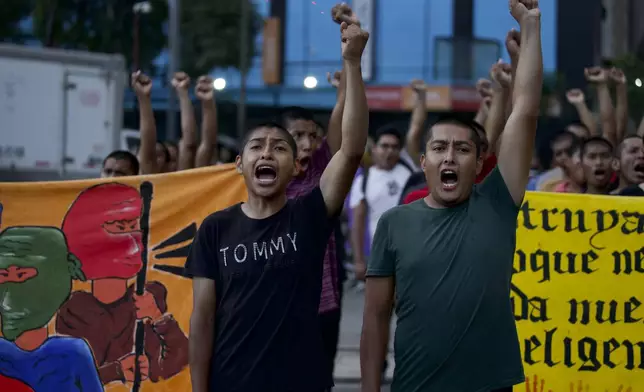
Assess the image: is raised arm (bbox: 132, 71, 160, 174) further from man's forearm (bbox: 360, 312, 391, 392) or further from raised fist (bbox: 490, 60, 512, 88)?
man's forearm (bbox: 360, 312, 391, 392)

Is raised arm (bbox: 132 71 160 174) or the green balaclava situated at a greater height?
raised arm (bbox: 132 71 160 174)

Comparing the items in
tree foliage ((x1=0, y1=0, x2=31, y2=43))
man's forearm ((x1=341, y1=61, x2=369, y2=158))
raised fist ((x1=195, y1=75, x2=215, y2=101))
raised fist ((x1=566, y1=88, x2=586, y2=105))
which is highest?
tree foliage ((x1=0, y1=0, x2=31, y2=43))

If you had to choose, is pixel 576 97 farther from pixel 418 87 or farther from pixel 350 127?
pixel 350 127

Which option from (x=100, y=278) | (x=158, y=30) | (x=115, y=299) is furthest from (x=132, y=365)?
(x=158, y=30)

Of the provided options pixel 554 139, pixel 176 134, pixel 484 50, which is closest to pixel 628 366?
pixel 554 139

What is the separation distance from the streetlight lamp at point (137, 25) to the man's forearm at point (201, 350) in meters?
29.0

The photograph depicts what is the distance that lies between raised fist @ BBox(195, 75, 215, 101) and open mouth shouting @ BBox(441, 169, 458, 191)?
3007mm

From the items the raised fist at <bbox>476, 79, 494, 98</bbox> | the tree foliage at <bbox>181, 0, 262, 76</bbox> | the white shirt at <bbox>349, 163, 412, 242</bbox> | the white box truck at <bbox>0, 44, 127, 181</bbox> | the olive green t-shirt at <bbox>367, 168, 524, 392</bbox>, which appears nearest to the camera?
the olive green t-shirt at <bbox>367, 168, 524, 392</bbox>

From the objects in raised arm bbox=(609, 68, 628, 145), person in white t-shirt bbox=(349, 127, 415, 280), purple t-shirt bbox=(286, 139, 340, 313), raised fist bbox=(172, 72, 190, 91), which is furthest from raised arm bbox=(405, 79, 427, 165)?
purple t-shirt bbox=(286, 139, 340, 313)

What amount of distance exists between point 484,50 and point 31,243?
105ft

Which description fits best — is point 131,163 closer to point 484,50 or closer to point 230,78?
point 484,50

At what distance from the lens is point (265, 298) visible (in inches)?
154

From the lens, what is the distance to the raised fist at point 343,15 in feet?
13.4

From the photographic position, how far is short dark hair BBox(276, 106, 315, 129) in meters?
5.97
